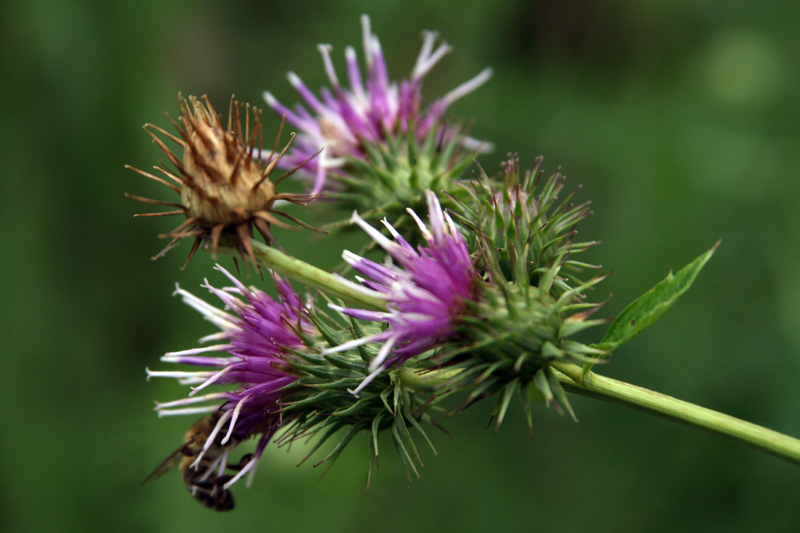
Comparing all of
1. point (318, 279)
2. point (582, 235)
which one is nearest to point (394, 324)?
point (318, 279)

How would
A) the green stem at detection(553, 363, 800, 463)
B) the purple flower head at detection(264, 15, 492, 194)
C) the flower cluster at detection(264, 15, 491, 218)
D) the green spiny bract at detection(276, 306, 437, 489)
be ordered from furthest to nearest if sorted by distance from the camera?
1. the purple flower head at detection(264, 15, 492, 194)
2. the flower cluster at detection(264, 15, 491, 218)
3. the green spiny bract at detection(276, 306, 437, 489)
4. the green stem at detection(553, 363, 800, 463)

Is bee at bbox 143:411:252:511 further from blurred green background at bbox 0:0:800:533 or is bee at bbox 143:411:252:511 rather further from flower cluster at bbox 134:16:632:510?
blurred green background at bbox 0:0:800:533

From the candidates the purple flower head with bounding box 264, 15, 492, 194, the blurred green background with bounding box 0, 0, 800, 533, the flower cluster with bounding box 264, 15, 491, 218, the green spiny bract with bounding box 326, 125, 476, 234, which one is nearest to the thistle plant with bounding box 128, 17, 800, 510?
the green spiny bract with bounding box 326, 125, 476, 234

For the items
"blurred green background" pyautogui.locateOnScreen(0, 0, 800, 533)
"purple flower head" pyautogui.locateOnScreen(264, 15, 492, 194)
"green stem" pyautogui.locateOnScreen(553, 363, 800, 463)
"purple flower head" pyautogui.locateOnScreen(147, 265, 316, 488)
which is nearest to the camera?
"green stem" pyautogui.locateOnScreen(553, 363, 800, 463)

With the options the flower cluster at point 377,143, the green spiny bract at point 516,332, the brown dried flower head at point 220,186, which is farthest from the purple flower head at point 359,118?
the green spiny bract at point 516,332

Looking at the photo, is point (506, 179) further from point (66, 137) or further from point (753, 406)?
point (66, 137)

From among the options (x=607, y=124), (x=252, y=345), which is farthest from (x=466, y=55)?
(x=252, y=345)

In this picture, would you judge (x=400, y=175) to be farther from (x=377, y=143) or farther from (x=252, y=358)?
(x=252, y=358)

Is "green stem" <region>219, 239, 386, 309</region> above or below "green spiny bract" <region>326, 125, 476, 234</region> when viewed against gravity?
below
